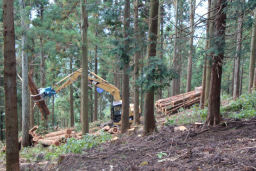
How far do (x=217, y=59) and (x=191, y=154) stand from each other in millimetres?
3431

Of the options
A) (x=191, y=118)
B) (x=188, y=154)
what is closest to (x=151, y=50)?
(x=188, y=154)

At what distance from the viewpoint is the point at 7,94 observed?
4871 millimetres

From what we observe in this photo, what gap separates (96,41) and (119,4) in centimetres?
350

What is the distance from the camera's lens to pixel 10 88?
4.88 meters

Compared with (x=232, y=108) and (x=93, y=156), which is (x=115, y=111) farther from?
(x=93, y=156)

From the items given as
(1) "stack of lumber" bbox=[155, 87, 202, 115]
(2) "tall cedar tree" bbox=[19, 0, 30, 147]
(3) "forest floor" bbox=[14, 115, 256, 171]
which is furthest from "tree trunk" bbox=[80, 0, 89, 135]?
(1) "stack of lumber" bbox=[155, 87, 202, 115]

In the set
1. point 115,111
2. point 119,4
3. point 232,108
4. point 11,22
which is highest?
point 119,4

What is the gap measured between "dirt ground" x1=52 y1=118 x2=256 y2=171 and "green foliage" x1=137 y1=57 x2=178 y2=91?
67.2 inches

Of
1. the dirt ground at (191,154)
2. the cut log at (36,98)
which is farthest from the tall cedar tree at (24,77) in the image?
the dirt ground at (191,154)

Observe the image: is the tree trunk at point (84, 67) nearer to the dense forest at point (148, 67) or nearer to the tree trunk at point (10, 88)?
the dense forest at point (148, 67)

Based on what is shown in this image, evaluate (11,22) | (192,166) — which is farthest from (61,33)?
(192,166)

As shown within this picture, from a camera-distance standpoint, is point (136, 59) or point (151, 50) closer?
point (151, 50)

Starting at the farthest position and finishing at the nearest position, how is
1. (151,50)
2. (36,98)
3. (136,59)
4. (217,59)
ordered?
(36,98)
(136,59)
(151,50)
(217,59)

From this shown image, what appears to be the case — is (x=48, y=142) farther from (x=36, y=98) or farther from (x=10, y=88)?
(x=10, y=88)
